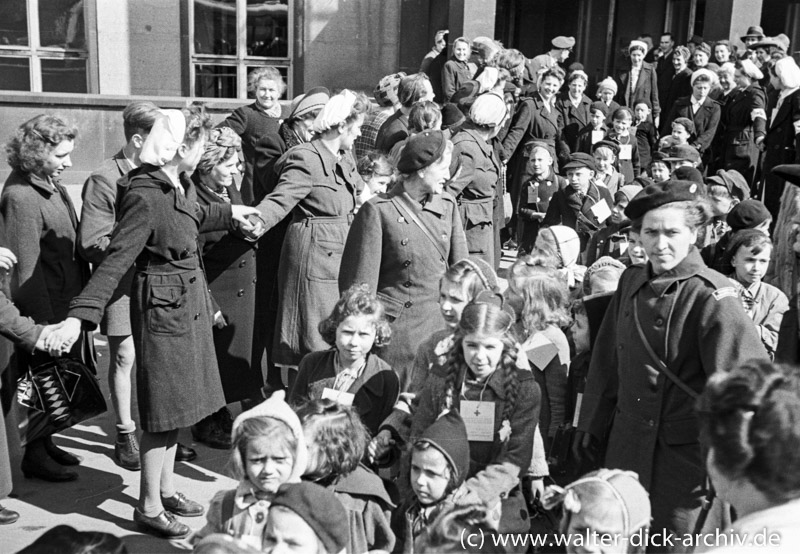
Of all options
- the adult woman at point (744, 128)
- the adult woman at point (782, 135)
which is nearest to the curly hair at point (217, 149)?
the adult woman at point (782, 135)

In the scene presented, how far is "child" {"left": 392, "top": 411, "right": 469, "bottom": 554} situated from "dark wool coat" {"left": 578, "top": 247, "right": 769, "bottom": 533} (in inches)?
22.2

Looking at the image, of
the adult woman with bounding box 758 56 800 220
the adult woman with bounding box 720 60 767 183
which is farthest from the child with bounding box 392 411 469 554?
the adult woman with bounding box 720 60 767 183

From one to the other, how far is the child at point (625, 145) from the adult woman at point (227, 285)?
486 centimetres

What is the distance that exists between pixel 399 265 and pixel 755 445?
2670 millimetres

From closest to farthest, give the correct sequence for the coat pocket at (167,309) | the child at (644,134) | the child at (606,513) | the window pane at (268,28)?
the child at (606,513) < the coat pocket at (167,309) < the child at (644,134) < the window pane at (268,28)

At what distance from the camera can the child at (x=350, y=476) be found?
11.3 ft

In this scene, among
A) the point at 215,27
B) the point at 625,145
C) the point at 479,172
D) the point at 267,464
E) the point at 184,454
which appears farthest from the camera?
the point at 215,27

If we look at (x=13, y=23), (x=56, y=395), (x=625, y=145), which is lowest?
(x=56, y=395)

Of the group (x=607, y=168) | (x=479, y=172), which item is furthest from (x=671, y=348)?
(x=607, y=168)

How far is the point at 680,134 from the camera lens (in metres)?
9.83

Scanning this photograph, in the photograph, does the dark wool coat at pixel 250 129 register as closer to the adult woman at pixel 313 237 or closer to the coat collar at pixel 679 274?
the adult woman at pixel 313 237

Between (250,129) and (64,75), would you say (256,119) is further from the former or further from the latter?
(64,75)

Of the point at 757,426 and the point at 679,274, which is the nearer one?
the point at 757,426

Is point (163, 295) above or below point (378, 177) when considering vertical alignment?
below
